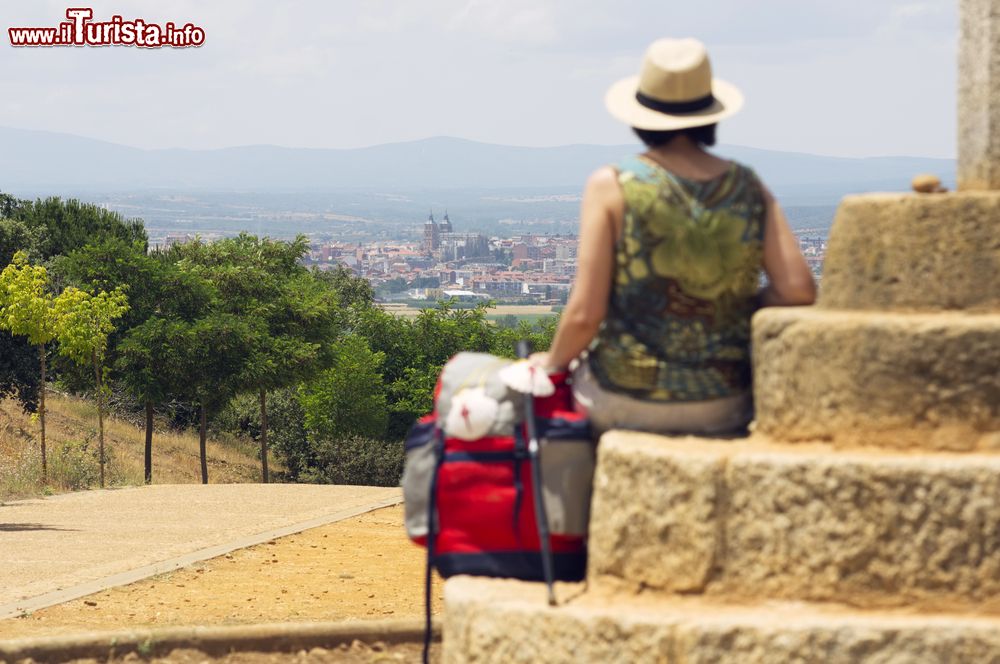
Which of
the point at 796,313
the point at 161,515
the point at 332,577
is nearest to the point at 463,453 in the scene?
the point at 796,313

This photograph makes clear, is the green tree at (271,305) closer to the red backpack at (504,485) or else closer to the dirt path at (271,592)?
the dirt path at (271,592)

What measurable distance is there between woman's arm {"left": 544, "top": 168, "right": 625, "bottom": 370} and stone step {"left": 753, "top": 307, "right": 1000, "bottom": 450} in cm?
60

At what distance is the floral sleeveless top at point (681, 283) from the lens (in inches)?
209

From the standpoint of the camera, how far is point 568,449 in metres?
5.50

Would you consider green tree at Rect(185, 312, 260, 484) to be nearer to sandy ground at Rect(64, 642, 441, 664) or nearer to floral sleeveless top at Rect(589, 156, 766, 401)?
sandy ground at Rect(64, 642, 441, 664)

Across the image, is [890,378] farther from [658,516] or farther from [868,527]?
[658,516]

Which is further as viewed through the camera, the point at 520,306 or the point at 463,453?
the point at 520,306

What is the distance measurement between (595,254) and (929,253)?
1.15 meters

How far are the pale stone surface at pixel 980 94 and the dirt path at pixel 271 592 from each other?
544cm

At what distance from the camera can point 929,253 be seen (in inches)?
207

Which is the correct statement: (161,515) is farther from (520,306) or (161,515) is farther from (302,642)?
(520,306)

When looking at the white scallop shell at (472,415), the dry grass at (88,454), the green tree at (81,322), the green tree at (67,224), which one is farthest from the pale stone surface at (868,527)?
the green tree at (67,224)

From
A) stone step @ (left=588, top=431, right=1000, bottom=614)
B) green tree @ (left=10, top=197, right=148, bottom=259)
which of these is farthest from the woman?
green tree @ (left=10, top=197, right=148, bottom=259)

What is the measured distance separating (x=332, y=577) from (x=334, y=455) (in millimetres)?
31696
